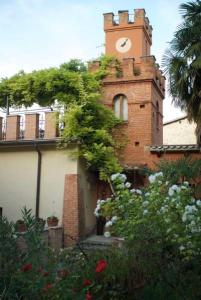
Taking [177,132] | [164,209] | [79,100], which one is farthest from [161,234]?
[177,132]

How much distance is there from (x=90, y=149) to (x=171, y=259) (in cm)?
1103

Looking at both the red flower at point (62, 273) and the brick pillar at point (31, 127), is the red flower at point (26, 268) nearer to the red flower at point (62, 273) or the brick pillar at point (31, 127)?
the red flower at point (62, 273)

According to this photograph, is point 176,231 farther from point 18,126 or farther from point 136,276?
point 18,126

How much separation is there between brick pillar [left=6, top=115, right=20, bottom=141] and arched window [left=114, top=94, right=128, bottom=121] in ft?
12.8

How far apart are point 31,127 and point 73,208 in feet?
12.0

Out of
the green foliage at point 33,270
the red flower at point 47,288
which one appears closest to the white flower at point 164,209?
the green foliage at point 33,270

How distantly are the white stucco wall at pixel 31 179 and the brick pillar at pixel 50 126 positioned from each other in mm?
580

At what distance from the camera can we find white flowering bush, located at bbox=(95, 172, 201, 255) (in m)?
5.20

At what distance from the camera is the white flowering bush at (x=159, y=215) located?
205 inches

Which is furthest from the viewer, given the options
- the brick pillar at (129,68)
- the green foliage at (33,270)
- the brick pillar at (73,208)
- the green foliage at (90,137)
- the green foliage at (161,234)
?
the brick pillar at (129,68)

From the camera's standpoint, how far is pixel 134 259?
4281 millimetres

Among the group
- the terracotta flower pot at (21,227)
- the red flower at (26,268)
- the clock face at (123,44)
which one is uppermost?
the clock face at (123,44)

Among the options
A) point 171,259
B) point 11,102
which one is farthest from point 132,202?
point 11,102

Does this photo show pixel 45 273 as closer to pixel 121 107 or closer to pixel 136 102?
pixel 136 102
